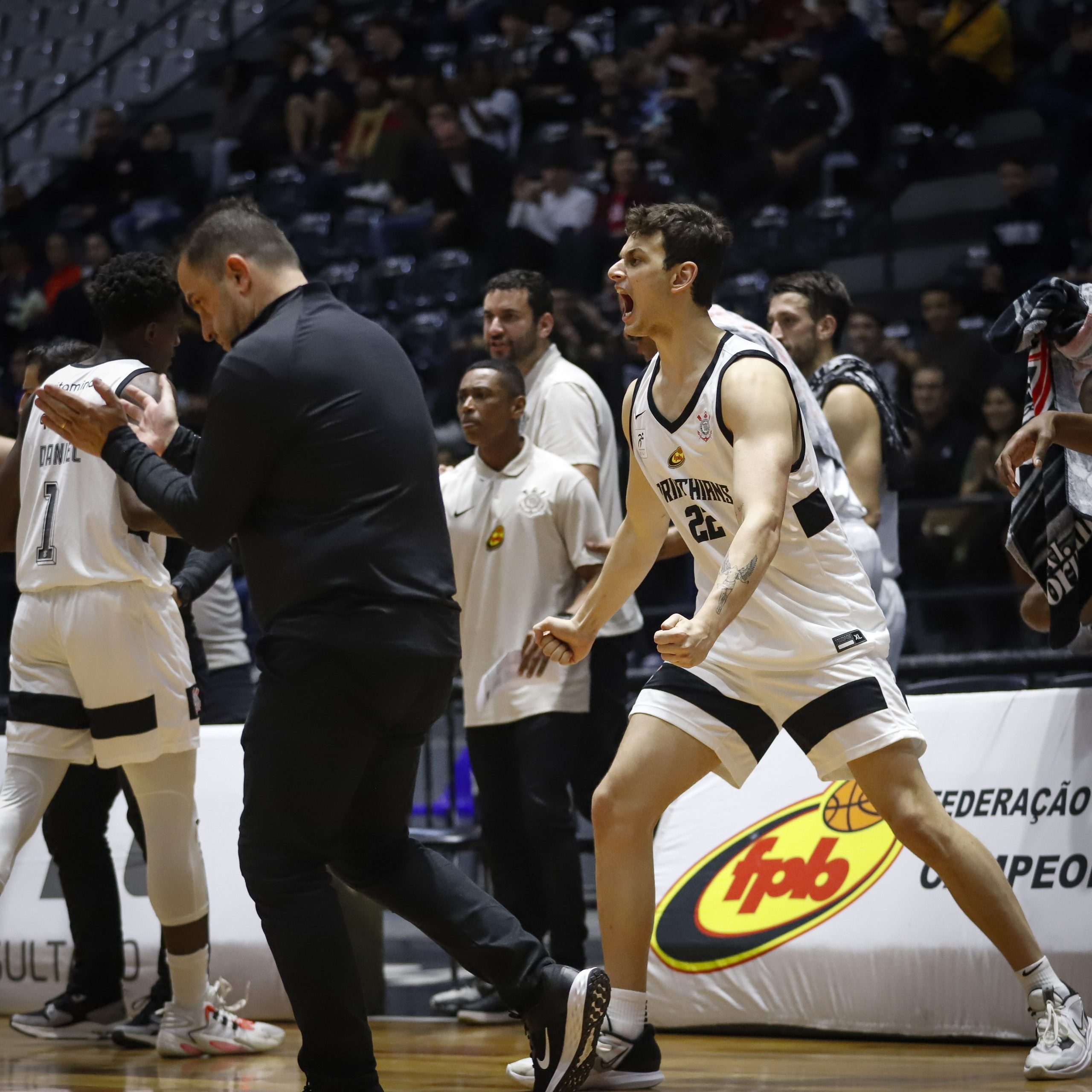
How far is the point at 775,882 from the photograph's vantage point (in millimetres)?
4758

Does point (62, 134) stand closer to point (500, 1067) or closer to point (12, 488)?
point (12, 488)

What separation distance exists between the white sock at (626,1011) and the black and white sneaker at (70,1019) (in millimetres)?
2013

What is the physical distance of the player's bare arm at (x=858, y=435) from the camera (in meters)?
5.00

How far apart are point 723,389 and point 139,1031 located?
2.71 meters

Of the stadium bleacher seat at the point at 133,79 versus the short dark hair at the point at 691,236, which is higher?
the stadium bleacher seat at the point at 133,79

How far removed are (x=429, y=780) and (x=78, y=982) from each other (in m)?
2.01

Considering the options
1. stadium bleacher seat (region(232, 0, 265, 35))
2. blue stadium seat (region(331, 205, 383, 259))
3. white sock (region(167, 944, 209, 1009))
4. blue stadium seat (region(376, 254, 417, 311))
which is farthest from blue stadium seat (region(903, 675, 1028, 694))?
stadium bleacher seat (region(232, 0, 265, 35))

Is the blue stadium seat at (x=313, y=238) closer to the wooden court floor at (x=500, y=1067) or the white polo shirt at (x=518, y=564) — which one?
the white polo shirt at (x=518, y=564)

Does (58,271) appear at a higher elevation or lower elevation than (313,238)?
lower

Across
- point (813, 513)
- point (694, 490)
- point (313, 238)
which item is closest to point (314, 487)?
point (694, 490)

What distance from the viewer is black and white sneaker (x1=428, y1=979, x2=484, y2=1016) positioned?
523 cm

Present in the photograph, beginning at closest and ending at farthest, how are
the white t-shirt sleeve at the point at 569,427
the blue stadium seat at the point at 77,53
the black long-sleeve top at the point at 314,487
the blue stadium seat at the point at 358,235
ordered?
the black long-sleeve top at the point at 314,487
the white t-shirt sleeve at the point at 569,427
the blue stadium seat at the point at 358,235
the blue stadium seat at the point at 77,53

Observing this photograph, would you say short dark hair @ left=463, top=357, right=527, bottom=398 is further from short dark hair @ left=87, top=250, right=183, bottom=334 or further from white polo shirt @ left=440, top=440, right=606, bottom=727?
short dark hair @ left=87, top=250, right=183, bottom=334

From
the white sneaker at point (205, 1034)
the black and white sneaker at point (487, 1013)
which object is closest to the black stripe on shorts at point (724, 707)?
the black and white sneaker at point (487, 1013)
